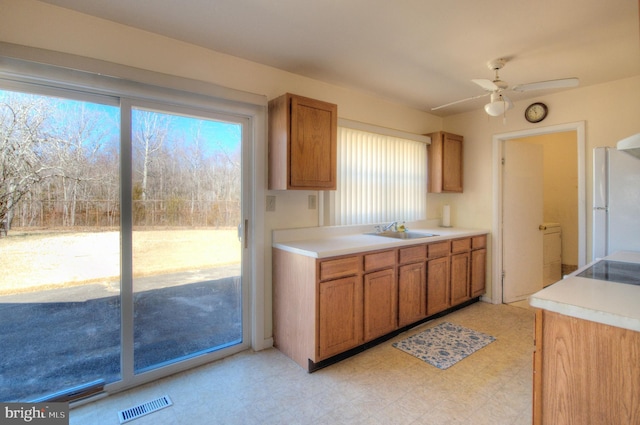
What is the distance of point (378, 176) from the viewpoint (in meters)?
3.58

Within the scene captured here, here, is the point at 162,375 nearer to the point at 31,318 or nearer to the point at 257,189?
the point at 31,318

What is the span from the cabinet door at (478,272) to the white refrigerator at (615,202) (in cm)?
125

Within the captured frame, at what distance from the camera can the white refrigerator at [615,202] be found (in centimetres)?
245

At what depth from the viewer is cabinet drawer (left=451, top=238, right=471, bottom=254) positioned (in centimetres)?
348

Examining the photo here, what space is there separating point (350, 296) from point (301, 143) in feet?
4.27

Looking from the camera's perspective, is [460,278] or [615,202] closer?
[615,202]

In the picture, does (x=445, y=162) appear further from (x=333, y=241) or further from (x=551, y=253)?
(x=551, y=253)

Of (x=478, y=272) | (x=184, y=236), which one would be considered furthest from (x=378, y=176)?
(x=184, y=236)

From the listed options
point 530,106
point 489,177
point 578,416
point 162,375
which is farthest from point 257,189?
point 530,106

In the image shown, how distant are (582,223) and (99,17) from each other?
442 centimetres

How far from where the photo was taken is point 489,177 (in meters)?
3.94

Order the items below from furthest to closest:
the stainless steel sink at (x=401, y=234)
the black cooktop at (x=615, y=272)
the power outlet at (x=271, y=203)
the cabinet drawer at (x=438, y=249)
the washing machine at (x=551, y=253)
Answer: the washing machine at (x=551, y=253) → the stainless steel sink at (x=401, y=234) → the cabinet drawer at (x=438, y=249) → the power outlet at (x=271, y=203) → the black cooktop at (x=615, y=272)

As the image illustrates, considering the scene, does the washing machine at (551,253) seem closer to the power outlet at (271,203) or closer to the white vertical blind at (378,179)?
the white vertical blind at (378,179)

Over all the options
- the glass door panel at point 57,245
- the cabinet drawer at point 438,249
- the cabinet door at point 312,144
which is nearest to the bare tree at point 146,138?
the glass door panel at point 57,245
